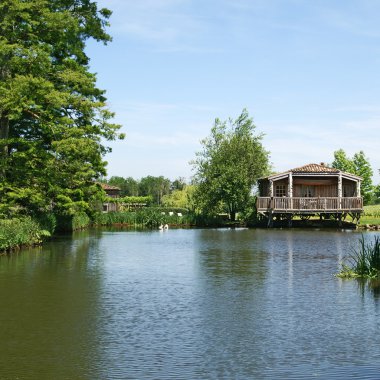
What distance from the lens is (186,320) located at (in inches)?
516

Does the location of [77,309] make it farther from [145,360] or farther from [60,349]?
[145,360]

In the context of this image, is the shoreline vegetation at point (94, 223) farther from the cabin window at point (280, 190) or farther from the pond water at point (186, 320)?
the cabin window at point (280, 190)

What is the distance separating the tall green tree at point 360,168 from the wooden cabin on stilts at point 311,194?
26127 mm

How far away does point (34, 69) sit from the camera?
96.2ft

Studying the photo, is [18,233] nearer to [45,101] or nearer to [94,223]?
[45,101]

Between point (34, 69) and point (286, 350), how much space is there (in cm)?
2287

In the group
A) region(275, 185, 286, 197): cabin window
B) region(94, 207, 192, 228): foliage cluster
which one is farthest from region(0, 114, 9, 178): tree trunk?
region(275, 185, 286, 197): cabin window

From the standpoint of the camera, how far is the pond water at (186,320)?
31.3 feet

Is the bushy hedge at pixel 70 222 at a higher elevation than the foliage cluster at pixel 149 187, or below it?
below

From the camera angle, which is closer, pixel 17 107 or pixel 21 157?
pixel 17 107

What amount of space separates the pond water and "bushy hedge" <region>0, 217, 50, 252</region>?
1.79m

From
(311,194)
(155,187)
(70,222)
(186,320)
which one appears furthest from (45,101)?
(155,187)

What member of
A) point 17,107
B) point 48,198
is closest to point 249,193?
point 48,198

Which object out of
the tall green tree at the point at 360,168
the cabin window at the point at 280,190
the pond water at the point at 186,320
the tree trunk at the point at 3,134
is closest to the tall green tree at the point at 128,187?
the tall green tree at the point at 360,168
